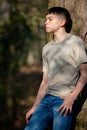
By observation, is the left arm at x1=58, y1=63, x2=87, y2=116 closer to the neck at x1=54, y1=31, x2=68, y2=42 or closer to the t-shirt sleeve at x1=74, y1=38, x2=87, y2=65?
the t-shirt sleeve at x1=74, y1=38, x2=87, y2=65

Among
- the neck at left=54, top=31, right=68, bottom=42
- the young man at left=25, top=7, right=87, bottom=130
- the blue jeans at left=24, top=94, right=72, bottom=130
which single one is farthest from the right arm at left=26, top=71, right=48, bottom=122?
the neck at left=54, top=31, right=68, bottom=42

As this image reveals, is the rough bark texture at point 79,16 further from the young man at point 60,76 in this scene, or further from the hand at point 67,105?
the hand at point 67,105

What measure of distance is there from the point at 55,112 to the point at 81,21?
1.38 metres

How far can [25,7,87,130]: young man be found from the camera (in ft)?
20.5

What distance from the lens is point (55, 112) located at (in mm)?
6285

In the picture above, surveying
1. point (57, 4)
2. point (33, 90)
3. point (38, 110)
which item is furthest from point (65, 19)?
point (33, 90)

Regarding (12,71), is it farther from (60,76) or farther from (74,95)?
(74,95)

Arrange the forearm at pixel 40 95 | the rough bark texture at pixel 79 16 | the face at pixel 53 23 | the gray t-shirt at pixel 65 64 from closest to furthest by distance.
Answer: the gray t-shirt at pixel 65 64 < the face at pixel 53 23 < the forearm at pixel 40 95 < the rough bark texture at pixel 79 16

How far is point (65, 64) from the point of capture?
251 inches

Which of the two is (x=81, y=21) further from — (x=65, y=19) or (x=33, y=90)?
(x=33, y=90)

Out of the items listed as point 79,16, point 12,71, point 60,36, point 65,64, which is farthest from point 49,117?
point 12,71

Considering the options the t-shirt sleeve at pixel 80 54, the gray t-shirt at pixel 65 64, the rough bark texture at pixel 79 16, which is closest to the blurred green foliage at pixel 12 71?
the rough bark texture at pixel 79 16

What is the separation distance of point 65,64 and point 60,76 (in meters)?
0.16

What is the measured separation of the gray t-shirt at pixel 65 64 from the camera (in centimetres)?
629
